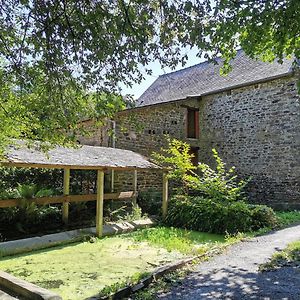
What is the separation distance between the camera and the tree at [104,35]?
3938 millimetres

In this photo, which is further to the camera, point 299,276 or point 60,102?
point 299,276

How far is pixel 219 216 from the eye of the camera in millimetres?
9750

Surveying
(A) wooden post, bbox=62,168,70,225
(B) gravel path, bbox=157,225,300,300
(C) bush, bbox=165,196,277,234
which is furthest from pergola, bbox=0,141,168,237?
(B) gravel path, bbox=157,225,300,300

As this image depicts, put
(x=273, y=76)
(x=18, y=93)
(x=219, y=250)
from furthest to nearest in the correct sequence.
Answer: (x=273, y=76), (x=219, y=250), (x=18, y=93)

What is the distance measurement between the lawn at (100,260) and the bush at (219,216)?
557 mm

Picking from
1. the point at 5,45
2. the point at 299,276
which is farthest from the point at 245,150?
the point at 5,45

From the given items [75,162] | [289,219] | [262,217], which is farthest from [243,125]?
[75,162]

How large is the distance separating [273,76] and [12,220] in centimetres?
1136

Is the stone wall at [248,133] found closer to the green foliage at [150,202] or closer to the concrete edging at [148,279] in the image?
the green foliage at [150,202]

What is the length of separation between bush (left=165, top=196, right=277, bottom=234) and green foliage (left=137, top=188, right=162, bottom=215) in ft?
4.55

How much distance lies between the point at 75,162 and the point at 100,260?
2816mm

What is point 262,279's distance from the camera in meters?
5.26

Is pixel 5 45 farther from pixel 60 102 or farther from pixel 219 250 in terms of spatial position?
pixel 219 250

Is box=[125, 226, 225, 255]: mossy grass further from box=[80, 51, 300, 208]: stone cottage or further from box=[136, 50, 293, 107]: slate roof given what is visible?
box=[136, 50, 293, 107]: slate roof
